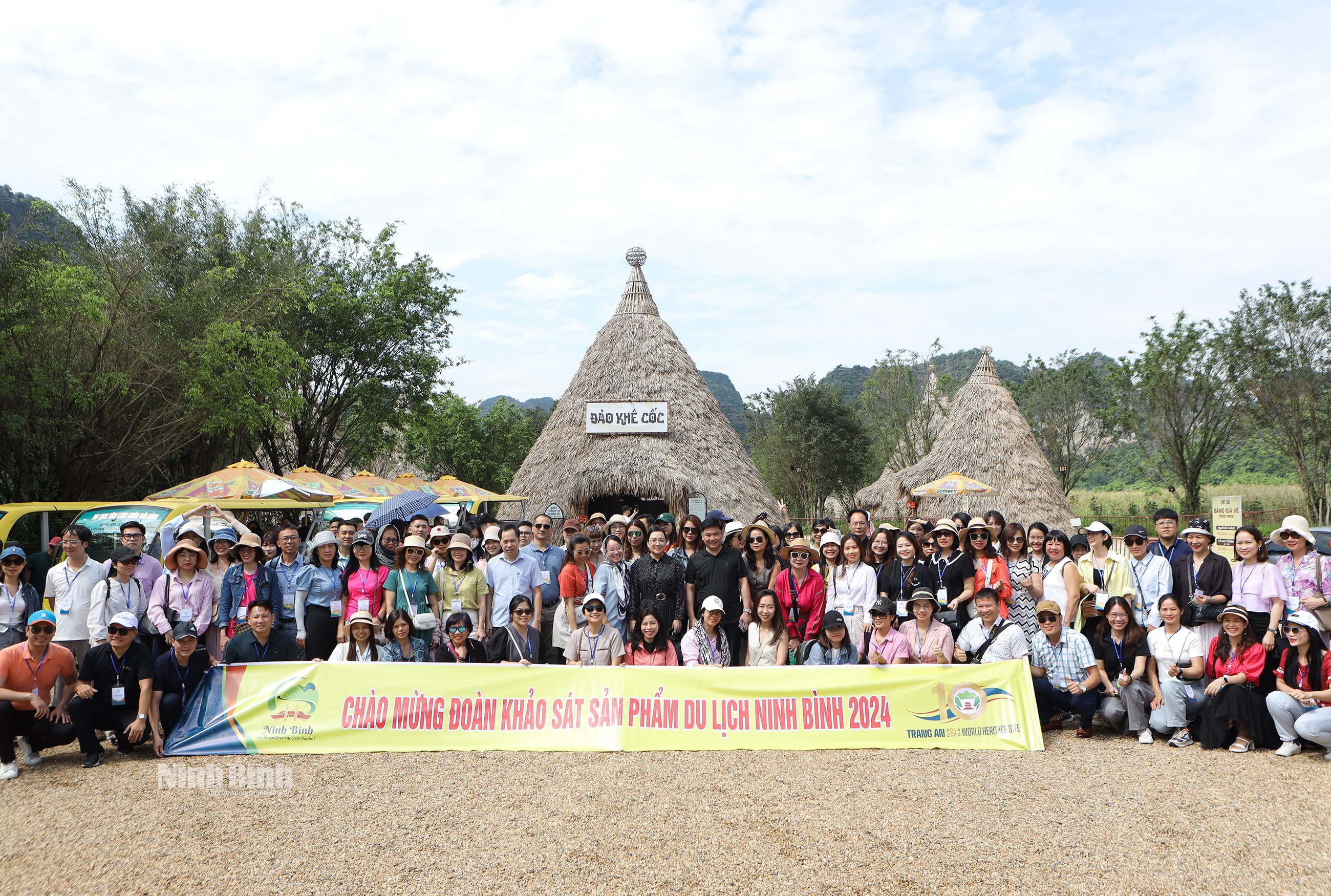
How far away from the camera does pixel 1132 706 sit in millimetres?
5836

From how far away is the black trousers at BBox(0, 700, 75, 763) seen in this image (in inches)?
205

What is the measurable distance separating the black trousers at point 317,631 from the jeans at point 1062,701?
17.3 feet

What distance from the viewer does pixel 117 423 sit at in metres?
13.8

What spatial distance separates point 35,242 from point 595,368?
358 inches

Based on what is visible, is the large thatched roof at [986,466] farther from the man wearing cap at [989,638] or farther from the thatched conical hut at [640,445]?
the man wearing cap at [989,638]

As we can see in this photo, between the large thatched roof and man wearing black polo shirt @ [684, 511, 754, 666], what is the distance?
13.1 meters

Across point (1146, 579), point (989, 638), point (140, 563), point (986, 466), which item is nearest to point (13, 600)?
point (140, 563)

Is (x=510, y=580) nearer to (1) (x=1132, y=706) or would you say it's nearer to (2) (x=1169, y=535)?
(1) (x=1132, y=706)

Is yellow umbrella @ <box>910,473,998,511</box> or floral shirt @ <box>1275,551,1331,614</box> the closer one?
floral shirt @ <box>1275,551,1331,614</box>

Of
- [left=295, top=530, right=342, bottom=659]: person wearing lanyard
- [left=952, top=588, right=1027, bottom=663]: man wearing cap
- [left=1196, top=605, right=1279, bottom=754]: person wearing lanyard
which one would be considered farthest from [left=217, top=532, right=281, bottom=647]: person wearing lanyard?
[left=1196, top=605, right=1279, bottom=754]: person wearing lanyard

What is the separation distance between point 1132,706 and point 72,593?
7618 millimetres

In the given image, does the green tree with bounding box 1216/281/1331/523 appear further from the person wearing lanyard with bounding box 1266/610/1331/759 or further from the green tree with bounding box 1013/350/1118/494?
the person wearing lanyard with bounding box 1266/610/1331/759

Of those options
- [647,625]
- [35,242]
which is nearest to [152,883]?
[647,625]

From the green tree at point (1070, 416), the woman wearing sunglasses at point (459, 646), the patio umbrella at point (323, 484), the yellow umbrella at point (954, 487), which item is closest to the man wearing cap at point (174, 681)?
the woman wearing sunglasses at point (459, 646)
